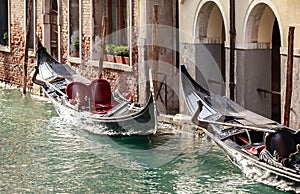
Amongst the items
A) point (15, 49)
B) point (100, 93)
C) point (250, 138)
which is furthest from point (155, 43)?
point (15, 49)

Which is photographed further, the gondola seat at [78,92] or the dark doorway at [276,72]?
the gondola seat at [78,92]

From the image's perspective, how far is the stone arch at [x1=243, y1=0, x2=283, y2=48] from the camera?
737cm

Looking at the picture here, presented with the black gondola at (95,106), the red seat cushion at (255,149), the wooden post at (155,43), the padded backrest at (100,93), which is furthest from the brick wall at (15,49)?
the red seat cushion at (255,149)

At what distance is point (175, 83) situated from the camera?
9.36 metres

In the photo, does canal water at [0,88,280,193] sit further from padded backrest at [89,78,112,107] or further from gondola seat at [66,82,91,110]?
padded backrest at [89,78,112,107]

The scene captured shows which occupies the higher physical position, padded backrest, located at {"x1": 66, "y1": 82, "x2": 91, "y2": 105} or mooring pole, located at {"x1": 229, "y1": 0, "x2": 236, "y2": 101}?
mooring pole, located at {"x1": 229, "y1": 0, "x2": 236, "y2": 101}

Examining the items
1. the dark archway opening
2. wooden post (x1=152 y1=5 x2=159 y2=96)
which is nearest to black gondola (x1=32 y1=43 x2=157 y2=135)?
wooden post (x1=152 y1=5 x2=159 y2=96)

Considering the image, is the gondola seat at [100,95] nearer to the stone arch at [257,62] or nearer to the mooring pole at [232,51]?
the mooring pole at [232,51]

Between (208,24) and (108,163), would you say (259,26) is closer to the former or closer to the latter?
(208,24)

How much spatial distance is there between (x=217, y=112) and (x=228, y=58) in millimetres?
1188

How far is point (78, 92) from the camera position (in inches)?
349

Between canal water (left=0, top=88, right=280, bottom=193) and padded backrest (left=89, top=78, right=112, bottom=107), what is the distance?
37 centimetres

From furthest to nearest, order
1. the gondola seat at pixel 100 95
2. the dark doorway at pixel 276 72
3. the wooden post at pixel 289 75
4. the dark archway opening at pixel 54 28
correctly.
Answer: the dark archway opening at pixel 54 28
the gondola seat at pixel 100 95
the dark doorway at pixel 276 72
the wooden post at pixel 289 75

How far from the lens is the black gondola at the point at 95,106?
7.60 metres
